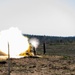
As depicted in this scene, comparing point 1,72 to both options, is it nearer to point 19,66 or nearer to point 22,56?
point 19,66

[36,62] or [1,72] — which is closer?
[1,72]

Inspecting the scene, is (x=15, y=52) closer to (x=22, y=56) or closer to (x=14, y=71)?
(x=22, y=56)

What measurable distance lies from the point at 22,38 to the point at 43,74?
16203mm

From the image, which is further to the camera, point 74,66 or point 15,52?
point 15,52

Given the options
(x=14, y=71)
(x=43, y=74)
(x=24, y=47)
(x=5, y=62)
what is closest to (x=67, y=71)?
(x=43, y=74)

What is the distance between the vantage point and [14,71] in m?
29.9

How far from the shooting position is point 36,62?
36.7 metres

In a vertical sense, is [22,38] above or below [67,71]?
above

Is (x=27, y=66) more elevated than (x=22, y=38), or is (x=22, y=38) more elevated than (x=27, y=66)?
(x=22, y=38)

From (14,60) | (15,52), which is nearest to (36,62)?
(14,60)

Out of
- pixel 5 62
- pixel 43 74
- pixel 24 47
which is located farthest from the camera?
pixel 24 47

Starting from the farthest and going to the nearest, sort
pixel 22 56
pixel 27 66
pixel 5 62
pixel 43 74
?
1. pixel 22 56
2. pixel 5 62
3. pixel 27 66
4. pixel 43 74

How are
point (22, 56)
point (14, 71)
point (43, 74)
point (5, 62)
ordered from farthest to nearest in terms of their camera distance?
point (22, 56), point (5, 62), point (14, 71), point (43, 74)

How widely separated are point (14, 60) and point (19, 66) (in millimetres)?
4353
